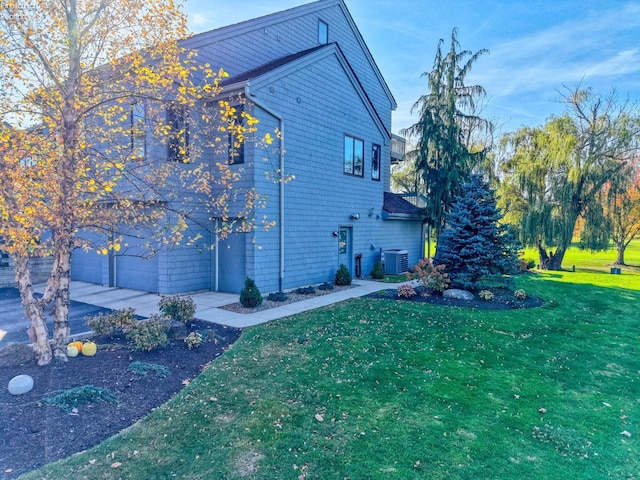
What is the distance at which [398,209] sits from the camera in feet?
54.4

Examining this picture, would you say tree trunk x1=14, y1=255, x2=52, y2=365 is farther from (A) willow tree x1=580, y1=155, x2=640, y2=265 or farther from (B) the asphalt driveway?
(A) willow tree x1=580, y1=155, x2=640, y2=265

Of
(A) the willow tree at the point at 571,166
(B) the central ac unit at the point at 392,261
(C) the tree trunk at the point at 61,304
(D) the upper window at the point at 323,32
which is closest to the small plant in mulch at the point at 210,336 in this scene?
(C) the tree trunk at the point at 61,304

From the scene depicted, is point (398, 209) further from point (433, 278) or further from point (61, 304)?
point (61, 304)

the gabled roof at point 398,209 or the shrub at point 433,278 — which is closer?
the shrub at point 433,278

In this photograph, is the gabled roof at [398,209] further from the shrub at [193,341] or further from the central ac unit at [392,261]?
the shrub at [193,341]

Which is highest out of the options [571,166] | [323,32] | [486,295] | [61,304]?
[323,32]

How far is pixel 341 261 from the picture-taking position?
43.9 ft

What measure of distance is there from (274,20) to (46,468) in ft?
42.7

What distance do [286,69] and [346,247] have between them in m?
6.45

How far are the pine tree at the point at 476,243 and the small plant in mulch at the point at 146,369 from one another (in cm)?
886

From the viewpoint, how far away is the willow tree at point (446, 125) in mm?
16172

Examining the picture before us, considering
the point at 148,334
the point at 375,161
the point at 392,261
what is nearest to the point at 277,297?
the point at 148,334

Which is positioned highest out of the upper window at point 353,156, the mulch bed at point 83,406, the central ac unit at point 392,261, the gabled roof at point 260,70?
the gabled roof at point 260,70

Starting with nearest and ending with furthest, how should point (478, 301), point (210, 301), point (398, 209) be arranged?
point (210, 301) → point (478, 301) → point (398, 209)
